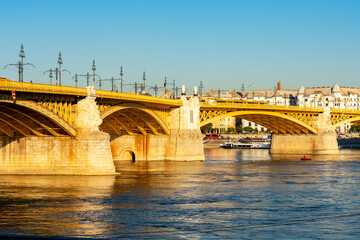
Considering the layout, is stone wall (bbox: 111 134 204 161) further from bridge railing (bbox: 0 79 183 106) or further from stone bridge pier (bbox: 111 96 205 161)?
bridge railing (bbox: 0 79 183 106)

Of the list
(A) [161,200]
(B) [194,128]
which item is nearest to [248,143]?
(B) [194,128]

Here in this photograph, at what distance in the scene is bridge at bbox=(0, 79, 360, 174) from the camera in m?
60.3

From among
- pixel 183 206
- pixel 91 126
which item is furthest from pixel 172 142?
pixel 183 206

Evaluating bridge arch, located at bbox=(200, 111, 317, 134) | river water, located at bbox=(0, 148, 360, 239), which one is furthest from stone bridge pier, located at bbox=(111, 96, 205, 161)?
river water, located at bbox=(0, 148, 360, 239)

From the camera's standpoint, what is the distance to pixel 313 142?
12462cm

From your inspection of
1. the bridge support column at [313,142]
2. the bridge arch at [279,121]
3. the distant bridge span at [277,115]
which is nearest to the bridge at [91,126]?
the distant bridge span at [277,115]

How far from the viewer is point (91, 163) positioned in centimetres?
6338

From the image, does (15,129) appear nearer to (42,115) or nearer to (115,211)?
(42,115)

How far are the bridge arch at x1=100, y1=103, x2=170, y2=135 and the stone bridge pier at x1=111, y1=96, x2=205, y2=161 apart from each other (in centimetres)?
89

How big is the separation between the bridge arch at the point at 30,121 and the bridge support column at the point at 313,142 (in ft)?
230

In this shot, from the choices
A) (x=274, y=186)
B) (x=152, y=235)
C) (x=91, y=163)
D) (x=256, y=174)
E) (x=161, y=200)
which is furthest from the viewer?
(x=256, y=174)

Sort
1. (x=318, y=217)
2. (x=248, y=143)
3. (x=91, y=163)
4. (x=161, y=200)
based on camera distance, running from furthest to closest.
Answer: (x=248, y=143)
(x=91, y=163)
(x=161, y=200)
(x=318, y=217)

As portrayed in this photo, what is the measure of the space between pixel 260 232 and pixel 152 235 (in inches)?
230

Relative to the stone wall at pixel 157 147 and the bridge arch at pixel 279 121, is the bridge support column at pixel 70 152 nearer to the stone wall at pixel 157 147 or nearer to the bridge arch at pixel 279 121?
the stone wall at pixel 157 147
